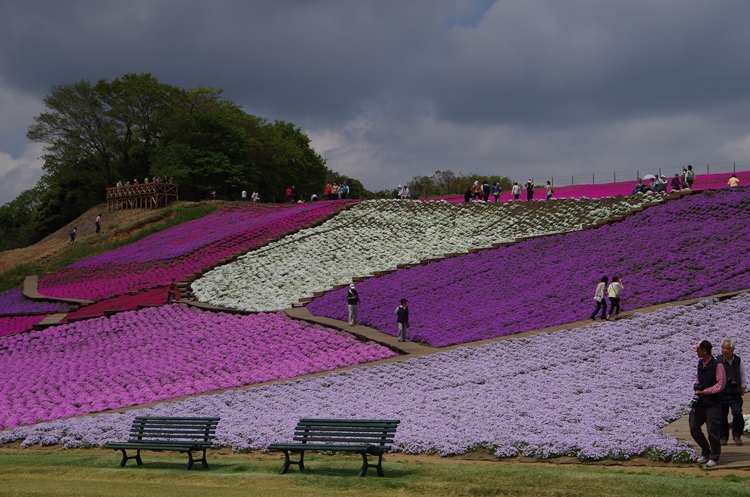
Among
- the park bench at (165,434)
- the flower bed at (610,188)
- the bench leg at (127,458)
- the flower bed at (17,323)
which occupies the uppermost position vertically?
the flower bed at (610,188)

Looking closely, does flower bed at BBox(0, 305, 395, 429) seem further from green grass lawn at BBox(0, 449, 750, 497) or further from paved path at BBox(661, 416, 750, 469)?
paved path at BBox(661, 416, 750, 469)

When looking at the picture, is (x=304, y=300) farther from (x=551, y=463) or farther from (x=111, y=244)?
(x=111, y=244)

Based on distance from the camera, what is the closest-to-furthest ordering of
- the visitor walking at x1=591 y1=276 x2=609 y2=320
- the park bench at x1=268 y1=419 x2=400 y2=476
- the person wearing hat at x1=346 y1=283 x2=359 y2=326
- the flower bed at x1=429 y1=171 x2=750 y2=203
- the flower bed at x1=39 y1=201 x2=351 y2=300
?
the park bench at x1=268 y1=419 x2=400 y2=476 → the visitor walking at x1=591 y1=276 x2=609 y2=320 → the person wearing hat at x1=346 y1=283 x2=359 y2=326 → the flower bed at x1=39 y1=201 x2=351 y2=300 → the flower bed at x1=429 y1=171 x2=750 y2=203

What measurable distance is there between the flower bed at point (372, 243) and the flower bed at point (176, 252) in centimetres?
286

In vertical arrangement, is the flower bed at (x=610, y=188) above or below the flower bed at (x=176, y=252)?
above

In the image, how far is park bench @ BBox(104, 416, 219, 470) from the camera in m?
13.9

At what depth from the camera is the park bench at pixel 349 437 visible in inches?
491

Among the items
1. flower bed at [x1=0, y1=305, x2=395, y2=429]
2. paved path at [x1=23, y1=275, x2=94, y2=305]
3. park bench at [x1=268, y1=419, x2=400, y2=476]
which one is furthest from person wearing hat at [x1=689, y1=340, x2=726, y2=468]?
paved path at [x1=23, y1=275, x2=94, y2=305]

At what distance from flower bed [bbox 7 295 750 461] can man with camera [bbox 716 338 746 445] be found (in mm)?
876

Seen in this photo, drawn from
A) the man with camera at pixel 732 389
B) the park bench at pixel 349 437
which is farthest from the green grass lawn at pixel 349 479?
the man with camera at pixel 732 389

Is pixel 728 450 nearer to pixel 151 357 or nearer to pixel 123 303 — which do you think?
pixel 151 357

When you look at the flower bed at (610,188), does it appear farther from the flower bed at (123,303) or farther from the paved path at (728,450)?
the paved path at (728,450)

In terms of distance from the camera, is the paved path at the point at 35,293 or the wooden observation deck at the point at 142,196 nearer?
the paved path at the point at 35,293

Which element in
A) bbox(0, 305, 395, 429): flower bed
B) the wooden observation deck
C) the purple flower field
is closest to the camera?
bbox(0, 305, 395, 429): flower bed
